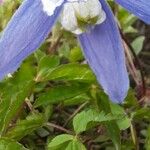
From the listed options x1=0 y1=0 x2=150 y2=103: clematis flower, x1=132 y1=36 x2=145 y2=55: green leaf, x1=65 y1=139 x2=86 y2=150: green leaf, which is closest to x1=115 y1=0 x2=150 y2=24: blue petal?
x1=0 y1=0 x2=150 y2=103: clematis flower

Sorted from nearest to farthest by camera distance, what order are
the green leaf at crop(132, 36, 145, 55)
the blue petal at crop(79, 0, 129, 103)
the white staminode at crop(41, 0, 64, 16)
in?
the white staminode at crop(41, 0, 64, 16), the blue petal at crop(79, 0, 129, 103), the green leaf at crop(132, 36, 145, 55)

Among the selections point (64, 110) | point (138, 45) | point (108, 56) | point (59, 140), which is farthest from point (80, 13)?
point (138, 45)

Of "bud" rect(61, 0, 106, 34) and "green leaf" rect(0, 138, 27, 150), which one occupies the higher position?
"bud" rect(61, 0, 106, 34)

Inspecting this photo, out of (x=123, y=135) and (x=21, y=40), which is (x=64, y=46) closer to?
(x=123, y=135)

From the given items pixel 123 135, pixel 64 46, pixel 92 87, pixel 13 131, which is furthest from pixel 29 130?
pixel 64 46

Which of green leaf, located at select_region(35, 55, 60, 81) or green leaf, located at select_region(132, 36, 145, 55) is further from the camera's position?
green leaf, located at select_region(132, 36, 145, 55)

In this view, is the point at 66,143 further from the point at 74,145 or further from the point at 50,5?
the point at 50,5

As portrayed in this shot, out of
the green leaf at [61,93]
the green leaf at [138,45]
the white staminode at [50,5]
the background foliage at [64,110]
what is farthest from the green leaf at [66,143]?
the green leaf at [138,45]

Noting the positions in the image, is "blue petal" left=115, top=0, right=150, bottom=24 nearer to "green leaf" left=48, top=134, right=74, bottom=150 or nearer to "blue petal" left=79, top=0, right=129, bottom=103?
"blue petal" left=79, top=0, right=129, bottom=103
